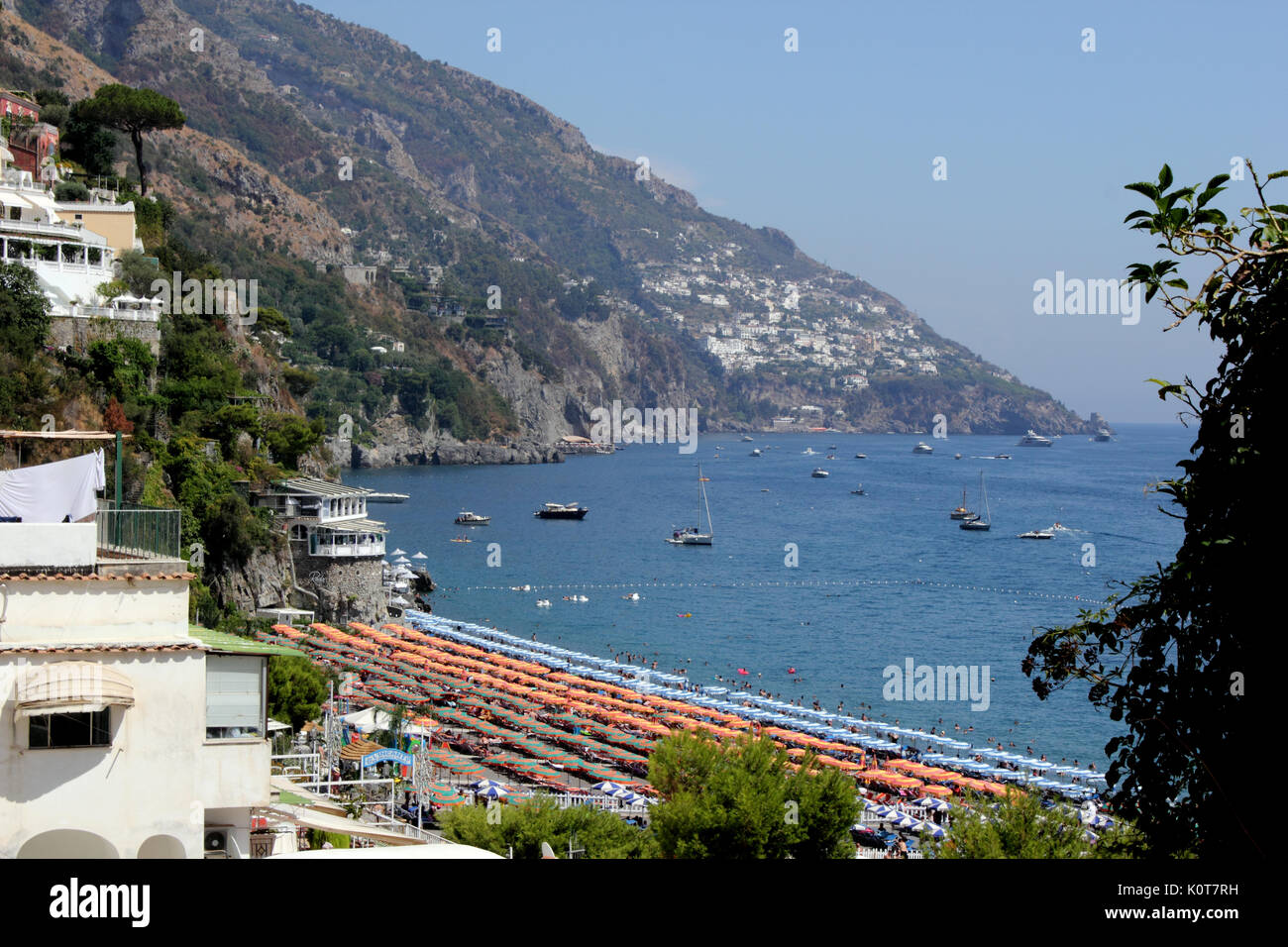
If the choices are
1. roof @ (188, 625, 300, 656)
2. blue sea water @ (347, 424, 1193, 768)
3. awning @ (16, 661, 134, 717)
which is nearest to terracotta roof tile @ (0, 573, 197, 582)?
awning @ (16, 661, 134, 717)

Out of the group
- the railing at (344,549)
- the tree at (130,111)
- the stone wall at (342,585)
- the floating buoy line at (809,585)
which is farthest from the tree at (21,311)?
the floating buoy line at (809,585)

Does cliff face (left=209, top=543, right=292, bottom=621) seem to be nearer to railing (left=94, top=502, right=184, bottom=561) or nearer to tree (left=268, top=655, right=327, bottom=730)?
tree (left=268, top=655, right=327, bottom=730)

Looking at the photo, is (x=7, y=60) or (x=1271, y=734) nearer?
(x=1271, y=734)

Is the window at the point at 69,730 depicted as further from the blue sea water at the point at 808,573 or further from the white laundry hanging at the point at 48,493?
the blue sea water at the point at 808,573

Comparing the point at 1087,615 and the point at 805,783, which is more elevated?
the point at 1087,615

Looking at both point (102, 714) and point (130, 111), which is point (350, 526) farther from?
point (102, 714)
